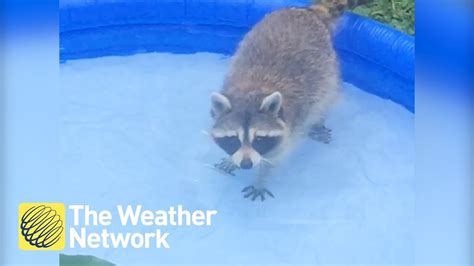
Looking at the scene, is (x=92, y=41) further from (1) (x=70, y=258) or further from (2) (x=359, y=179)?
(2) (x=359, y=179)

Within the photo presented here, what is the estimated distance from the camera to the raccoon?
2.66 m

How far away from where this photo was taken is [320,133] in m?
2.69

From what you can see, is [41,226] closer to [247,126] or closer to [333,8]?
[247,126]

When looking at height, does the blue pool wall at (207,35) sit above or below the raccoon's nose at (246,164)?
above

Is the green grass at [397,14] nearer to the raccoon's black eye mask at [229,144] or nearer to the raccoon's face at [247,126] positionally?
the raccoon's face at [247,126]

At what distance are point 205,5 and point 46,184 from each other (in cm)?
71

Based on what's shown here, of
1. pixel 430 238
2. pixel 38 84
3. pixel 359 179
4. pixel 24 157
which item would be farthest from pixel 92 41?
pixel 430 238

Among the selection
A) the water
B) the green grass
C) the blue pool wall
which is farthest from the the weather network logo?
the green grass

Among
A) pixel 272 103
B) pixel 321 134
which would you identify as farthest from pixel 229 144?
pixel 321 134

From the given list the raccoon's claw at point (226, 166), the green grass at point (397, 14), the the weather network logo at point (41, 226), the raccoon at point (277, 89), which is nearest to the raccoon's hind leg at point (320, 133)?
the raccoon at point (277, 89)

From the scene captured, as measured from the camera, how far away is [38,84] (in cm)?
266

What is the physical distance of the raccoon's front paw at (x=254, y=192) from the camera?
2.68 meters

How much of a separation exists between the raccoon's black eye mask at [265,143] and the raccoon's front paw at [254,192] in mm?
111

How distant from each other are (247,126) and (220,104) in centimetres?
10
